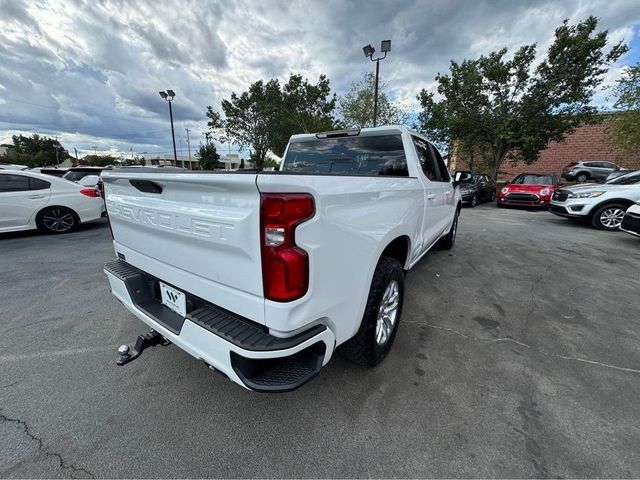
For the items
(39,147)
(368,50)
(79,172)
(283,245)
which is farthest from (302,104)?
(39,147)

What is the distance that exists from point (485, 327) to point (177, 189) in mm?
3106

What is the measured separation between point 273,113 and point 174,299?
27399mm

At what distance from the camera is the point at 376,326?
207 cm

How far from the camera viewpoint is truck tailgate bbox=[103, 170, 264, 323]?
1325mm

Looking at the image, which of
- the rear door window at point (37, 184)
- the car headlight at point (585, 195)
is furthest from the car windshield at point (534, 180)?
the rear door window at point (37, 184)

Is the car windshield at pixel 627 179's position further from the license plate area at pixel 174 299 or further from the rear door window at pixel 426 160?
the license plate area at pixel 174 299

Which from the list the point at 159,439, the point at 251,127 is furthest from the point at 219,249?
the point at 251,127

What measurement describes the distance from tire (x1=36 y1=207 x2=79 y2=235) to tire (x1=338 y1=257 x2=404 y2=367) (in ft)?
25.9

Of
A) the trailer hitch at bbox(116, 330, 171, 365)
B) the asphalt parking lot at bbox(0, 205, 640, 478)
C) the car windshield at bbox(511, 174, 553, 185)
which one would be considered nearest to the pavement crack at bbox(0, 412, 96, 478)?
the asphalt parking lot at bbox(0, 205, 640, 478)

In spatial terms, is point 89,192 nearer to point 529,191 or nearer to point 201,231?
point 201,231

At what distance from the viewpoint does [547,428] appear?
5.77ft

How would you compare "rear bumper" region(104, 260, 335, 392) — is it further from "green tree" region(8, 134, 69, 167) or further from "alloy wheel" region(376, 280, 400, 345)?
"green tree" region(8, 134, 69, 167)

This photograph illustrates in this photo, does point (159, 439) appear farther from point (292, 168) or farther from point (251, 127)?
point (251, 127)

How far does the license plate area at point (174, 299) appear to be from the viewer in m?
1.76
